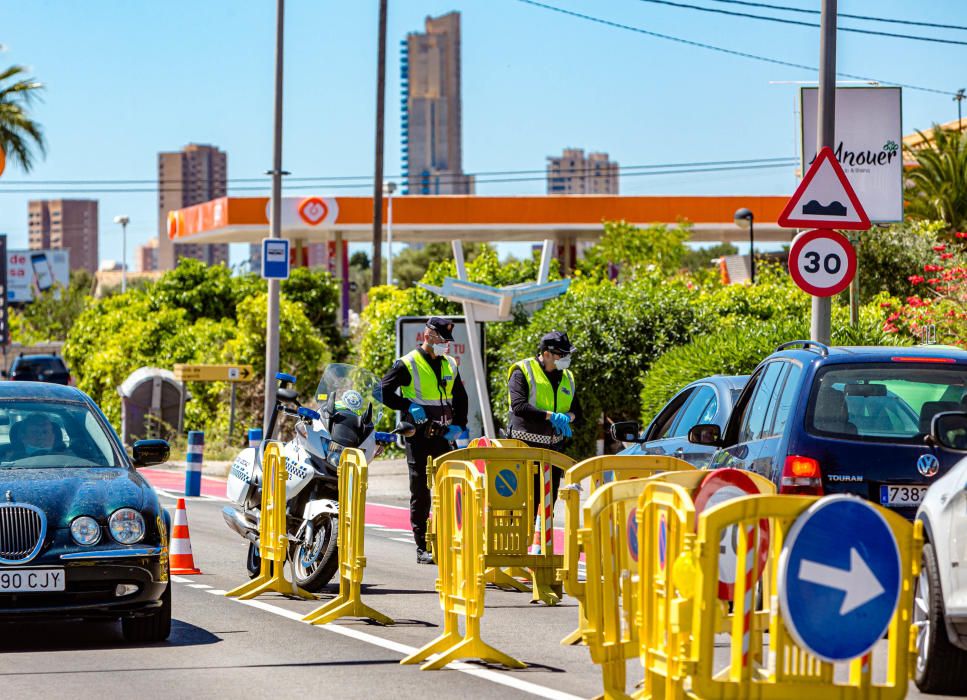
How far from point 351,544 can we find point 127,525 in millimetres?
1484

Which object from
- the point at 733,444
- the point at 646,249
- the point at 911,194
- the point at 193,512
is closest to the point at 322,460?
the point at 733,444

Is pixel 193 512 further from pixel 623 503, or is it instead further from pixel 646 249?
pixel 646 249

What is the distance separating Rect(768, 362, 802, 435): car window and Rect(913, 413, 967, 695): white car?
57.5 inches

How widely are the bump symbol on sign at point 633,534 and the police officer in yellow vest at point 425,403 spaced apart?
5699 mm

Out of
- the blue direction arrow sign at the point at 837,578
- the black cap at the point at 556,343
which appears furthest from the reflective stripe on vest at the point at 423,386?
the blue direction arrow sign at the point at 837,578

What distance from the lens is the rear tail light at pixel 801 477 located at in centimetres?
862

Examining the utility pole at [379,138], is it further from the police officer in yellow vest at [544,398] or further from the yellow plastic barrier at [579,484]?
the yellow plastic barrier at [579,484]

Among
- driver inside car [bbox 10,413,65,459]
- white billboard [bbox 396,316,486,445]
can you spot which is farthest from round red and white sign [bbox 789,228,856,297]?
white billboard [bbox 396,316,486,445]

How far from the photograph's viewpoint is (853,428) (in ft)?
29.2

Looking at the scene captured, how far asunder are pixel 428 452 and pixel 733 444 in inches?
132

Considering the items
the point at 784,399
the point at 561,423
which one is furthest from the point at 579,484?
the point at 561,423

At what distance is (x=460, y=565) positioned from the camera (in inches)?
347

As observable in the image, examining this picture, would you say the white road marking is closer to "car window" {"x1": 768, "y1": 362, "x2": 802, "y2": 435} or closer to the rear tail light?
the rear tail light

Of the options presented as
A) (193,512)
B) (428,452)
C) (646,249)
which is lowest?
(193,512)
